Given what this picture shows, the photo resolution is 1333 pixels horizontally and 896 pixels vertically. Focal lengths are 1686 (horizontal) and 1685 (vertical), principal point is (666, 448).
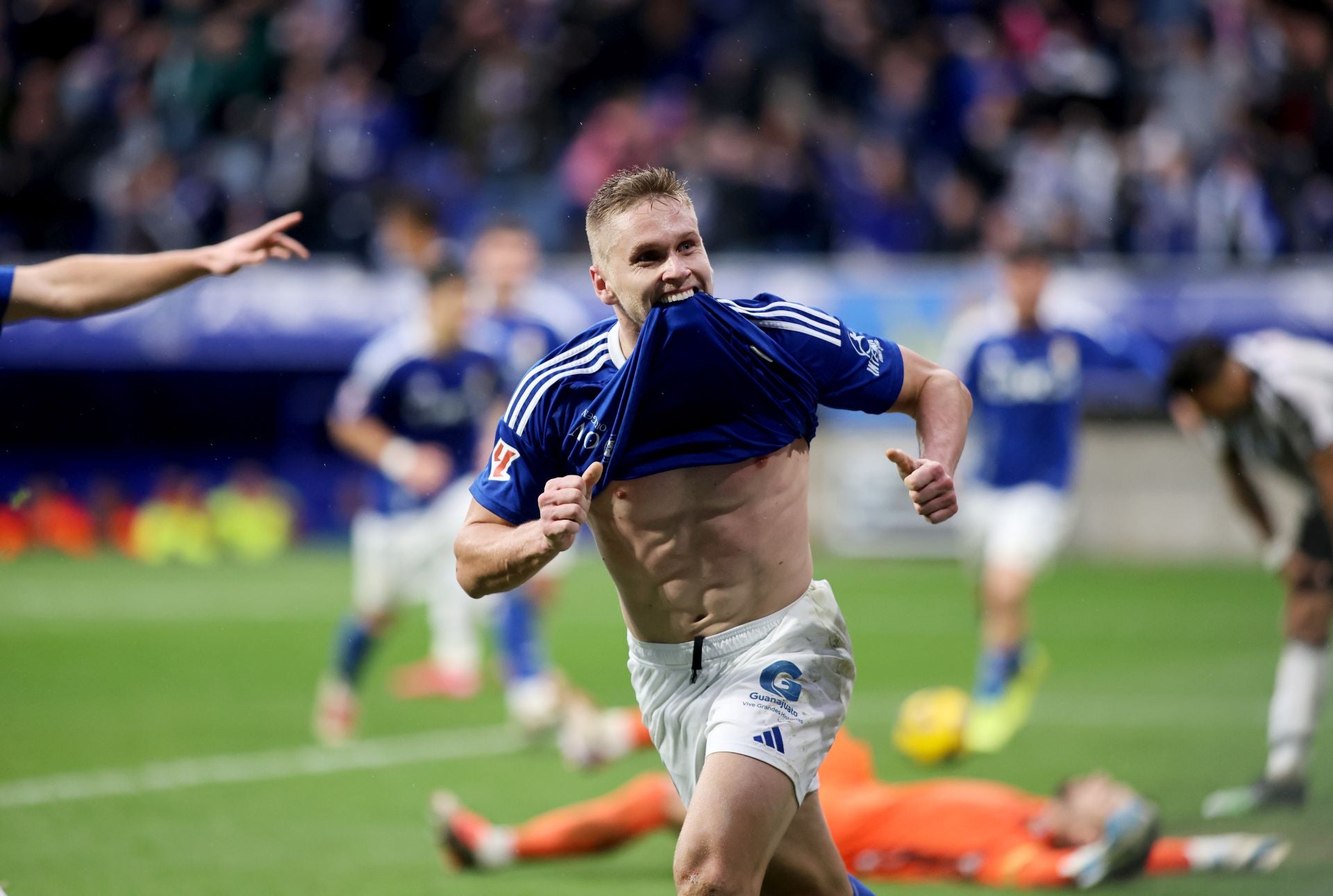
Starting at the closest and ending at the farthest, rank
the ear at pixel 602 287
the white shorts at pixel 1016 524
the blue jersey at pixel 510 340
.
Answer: the ear at pixel 602 287, the white shorts at pixel 1016 524, the blue jersey at pixel 510 340

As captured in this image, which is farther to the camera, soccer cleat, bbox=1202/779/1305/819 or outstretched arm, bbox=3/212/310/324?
soccer cleat, bbox=1202/779/1305/819

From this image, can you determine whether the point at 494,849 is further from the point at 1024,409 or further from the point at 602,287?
the point at 1024,409

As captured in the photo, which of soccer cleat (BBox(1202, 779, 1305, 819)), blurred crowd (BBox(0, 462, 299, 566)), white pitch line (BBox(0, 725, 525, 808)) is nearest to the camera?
soccer cleat (BBox(1202, 779, 1305, 819))

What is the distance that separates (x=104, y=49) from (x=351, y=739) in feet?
48.3

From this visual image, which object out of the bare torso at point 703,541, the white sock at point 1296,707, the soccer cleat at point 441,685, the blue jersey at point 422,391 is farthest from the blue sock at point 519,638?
the bare torso at point 703,541

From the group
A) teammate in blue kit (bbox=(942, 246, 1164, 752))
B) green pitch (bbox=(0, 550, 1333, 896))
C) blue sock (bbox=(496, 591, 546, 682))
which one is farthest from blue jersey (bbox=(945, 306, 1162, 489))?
blue sock (bbox=(496, 591, 546, 682))

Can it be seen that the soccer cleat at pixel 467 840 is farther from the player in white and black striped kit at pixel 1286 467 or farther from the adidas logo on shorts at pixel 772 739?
the player in white and black striped kit at pixel 1286 467

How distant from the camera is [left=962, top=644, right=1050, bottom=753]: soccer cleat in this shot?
884cm

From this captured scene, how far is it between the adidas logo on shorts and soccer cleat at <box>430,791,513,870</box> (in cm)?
252

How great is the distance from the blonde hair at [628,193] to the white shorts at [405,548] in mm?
6083

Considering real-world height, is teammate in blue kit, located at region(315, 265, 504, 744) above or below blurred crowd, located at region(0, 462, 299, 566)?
above

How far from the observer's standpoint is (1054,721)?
31.4ft

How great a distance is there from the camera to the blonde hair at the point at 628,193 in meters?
3.95

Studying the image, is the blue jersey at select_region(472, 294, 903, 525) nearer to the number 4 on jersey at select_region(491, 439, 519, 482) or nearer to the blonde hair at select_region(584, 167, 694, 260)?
the number 4 on jersey at select_region(491, 439, 519, 482)
